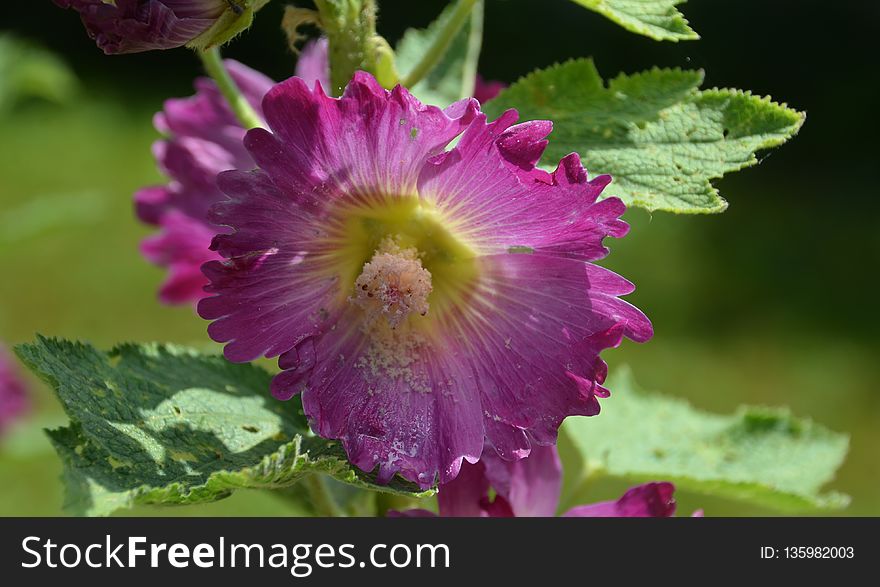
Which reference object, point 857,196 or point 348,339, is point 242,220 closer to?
point 348,339

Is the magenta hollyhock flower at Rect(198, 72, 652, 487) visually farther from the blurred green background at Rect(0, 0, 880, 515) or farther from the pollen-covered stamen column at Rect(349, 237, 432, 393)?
the blurred green background at Rect(0, 0, 880, 515)

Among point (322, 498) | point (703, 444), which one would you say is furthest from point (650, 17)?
point (703, 444)

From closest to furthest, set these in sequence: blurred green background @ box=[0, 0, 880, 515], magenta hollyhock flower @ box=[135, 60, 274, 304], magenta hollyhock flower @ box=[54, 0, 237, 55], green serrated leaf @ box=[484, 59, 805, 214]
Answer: magenta hollyhock flower @ box=[54, 0, 237, 55] → green serrated leaf @ box=[484, 59, 805, 214] → magenta hollyhock flower @ box=[135, 60, 274, 304] → blurred green background @ box=[0, 0, 880, 515]

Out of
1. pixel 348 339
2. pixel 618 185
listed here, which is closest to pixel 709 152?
pixel 618 185

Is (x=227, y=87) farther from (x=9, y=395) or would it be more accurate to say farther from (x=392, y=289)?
(x=9, y=395)

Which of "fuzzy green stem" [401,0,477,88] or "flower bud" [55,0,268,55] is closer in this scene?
"flower bud" [55,0,268,55]

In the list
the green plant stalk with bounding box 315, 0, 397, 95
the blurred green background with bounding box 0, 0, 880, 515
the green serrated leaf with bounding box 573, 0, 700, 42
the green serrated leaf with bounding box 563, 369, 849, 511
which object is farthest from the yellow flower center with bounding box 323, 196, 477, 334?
the blurred green background with bounding box 0, 0, 880, 515
